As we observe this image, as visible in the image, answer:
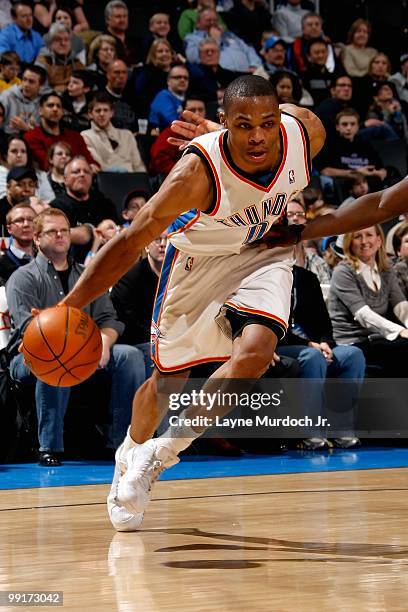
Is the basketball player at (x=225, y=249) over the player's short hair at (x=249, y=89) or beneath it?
beneath

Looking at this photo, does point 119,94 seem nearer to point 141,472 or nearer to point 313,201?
point 313,201

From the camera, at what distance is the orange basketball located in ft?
11.8

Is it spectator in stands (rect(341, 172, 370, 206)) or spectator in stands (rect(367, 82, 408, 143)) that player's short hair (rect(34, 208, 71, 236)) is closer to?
spectator in stands (rect(341, 172, 370, 206))

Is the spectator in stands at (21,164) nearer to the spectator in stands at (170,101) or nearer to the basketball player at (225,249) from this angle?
the spectator in stands at (170,101)

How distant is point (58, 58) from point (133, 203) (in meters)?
3.05

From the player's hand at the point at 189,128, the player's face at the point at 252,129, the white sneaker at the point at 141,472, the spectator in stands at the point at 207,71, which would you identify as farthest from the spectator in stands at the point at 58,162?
the player's face at the point at 252,129

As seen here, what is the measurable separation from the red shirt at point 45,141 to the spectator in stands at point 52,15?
232 cm

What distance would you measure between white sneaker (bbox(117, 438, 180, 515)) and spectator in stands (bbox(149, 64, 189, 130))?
6.40 m

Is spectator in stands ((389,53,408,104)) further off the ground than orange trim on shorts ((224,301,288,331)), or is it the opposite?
spectator in stands ((389,53,408,104))

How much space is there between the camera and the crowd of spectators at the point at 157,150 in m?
6.55

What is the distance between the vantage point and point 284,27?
12727 millimetres

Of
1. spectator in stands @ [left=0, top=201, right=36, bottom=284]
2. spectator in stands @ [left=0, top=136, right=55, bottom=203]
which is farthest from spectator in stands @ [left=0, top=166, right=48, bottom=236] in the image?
spectator in stands @ [left=0, top=201, right=36, bottom=284]

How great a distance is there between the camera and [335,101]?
433 inches

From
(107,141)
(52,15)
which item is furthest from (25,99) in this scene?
(52,15)
